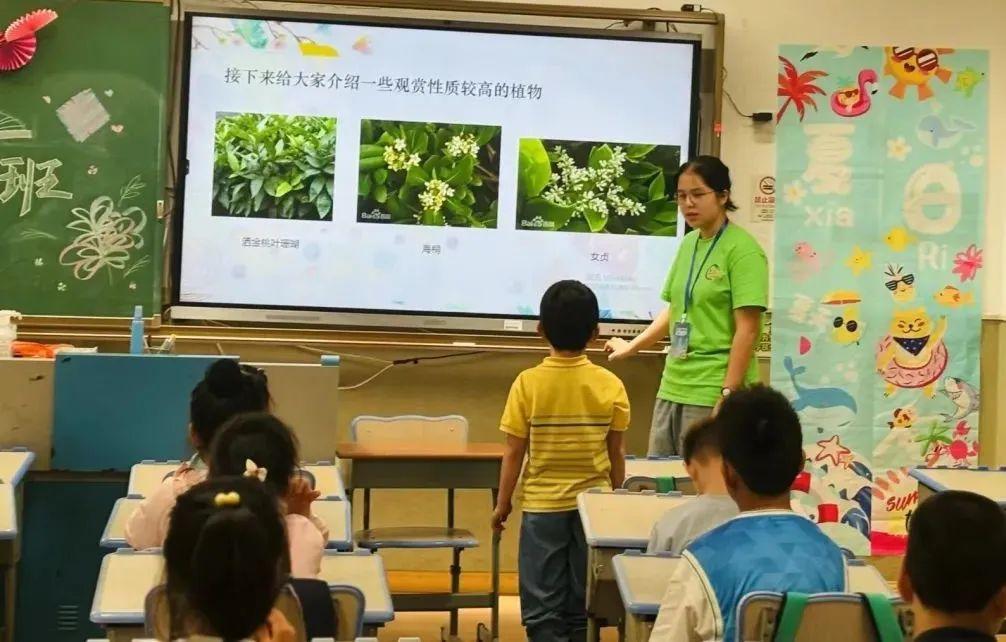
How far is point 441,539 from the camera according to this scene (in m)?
4.21

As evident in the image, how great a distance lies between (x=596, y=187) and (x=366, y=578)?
2976 millimetres

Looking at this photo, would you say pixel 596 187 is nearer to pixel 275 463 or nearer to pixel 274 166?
pixel 274 166

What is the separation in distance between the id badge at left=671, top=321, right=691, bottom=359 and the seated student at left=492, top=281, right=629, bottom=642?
605 mm

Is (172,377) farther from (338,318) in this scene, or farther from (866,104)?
(866,104)

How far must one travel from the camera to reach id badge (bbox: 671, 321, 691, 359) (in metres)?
4.09

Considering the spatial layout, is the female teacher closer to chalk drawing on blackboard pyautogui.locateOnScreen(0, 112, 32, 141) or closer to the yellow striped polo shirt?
the yellow striped polo shirt

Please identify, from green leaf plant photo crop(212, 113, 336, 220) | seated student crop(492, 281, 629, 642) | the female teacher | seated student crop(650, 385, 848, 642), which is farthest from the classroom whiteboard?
seated student crop(650, 385, 848, 642)

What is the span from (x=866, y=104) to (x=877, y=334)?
0.97 meters

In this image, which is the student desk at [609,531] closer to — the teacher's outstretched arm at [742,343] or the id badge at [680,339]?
the teacher's outstretched arm at [742,343]

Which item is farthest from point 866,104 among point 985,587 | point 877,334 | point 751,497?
point 985,587

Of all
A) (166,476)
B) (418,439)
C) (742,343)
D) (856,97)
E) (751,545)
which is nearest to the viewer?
(751,545)

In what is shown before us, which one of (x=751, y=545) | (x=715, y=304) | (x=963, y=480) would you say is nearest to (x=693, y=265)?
(x=715, y=304)

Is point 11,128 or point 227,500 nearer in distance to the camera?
point 227,500

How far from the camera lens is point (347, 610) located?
7.14ft
